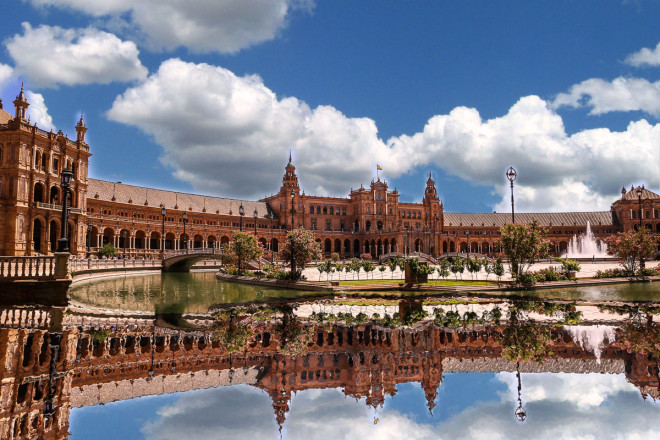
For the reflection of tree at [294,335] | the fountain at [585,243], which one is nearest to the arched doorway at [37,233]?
the reflection of tree at [294,335]

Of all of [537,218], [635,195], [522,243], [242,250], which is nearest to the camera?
[522,243]

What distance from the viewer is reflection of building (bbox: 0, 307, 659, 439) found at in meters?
8.90

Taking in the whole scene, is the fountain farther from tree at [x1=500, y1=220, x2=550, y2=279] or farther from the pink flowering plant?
the pink flowering plant

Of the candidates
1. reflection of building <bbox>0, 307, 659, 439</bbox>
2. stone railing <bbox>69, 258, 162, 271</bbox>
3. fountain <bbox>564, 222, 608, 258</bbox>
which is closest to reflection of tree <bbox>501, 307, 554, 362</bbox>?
reflection of building <bbox>0, 307, 659, 439</bbox>

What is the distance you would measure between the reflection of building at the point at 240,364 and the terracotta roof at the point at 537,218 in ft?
345

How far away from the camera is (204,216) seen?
89.2m

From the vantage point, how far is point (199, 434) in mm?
7602

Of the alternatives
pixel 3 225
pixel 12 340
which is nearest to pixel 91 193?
pixel 3 225

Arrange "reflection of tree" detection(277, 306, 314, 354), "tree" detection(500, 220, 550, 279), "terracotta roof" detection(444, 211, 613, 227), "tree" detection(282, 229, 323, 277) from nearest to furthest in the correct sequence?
"reflection of tree" detection(277, 306, 314, 354) → "tree" detection(500, 220, 550, 279) → "tree" detection(282, 229, 323, 277) → "terracotta roof" detection(444, 211, 613, 227)

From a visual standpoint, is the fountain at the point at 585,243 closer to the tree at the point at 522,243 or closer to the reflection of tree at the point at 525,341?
the tree at the point at 522,243

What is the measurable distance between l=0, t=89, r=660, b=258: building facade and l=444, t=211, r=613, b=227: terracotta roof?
0.83 ft

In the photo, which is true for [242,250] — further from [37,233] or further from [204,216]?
[204,216]

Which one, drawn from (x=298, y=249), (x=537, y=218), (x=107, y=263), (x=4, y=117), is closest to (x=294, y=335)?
(x=298, y=249)

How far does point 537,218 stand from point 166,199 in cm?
9007
